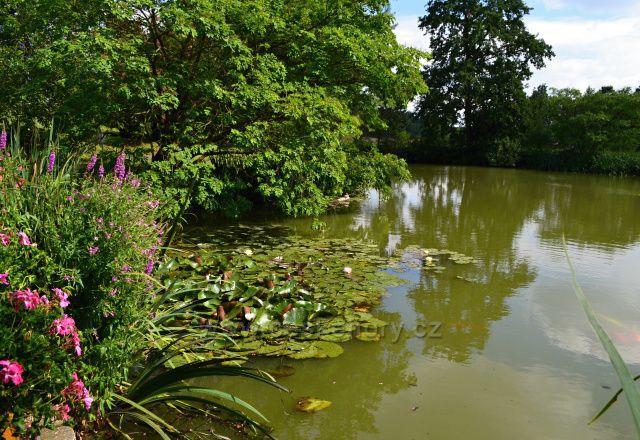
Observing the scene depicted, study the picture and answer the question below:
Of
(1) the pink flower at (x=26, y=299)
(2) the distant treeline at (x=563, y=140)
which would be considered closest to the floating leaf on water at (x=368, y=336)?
(1) the pink flower at (x=26, y=299)

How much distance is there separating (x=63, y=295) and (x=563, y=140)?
33679 mm

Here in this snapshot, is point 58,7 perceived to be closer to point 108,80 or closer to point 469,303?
point 108,80

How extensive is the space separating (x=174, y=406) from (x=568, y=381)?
2791 millimetres

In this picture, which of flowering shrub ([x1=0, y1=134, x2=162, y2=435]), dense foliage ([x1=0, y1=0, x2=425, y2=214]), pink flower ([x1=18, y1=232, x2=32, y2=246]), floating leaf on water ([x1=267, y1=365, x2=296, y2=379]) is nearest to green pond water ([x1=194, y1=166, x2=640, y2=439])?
floating leaf on water ([x1=267, y1=365, x2=296, y2=379])

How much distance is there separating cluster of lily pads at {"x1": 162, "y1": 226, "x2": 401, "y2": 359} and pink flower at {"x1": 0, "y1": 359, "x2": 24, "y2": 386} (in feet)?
5.02

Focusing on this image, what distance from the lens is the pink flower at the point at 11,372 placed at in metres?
1.61

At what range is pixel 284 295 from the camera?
15.4ft

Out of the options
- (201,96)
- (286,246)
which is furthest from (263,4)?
(286,246)

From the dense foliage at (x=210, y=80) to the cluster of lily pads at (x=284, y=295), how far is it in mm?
1077

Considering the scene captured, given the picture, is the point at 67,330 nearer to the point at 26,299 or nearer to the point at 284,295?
the point at 26,299

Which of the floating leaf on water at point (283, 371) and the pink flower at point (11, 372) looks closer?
the pink flower at point (11, 372)

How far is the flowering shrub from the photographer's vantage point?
1.76 m

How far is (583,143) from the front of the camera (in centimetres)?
2956

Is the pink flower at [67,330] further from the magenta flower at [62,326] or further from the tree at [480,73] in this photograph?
the tree at [480,73]
